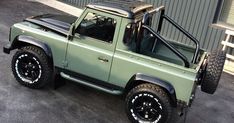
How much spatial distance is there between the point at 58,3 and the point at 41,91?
22.8ft

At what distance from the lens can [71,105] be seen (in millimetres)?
6367

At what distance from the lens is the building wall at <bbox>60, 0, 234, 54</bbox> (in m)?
9.66

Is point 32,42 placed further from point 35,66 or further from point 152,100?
point 152,100

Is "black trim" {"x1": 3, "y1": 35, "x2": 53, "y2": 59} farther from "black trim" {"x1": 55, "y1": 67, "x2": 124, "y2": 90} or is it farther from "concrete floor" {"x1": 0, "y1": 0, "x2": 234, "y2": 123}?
"concrete floor" {"x1": 0, "y1": 0, "x2": 234, "y2": 123}

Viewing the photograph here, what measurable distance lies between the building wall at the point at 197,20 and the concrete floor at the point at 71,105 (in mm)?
2194

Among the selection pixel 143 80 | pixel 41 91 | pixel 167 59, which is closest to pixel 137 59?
pixel 143 80

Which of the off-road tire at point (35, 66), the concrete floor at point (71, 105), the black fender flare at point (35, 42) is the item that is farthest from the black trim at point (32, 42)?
the concrete floor at point (71, 105)

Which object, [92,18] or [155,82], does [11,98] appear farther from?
[155,82]

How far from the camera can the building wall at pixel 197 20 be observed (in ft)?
31.7

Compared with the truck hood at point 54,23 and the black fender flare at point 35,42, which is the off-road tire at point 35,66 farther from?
the truck hood at point 54,23

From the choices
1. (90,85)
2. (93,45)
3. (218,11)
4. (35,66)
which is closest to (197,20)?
(218,11)

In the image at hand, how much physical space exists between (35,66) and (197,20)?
5.46 meters

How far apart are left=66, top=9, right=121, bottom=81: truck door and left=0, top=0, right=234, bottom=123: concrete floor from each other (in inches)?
26.9

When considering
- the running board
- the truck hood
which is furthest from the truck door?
the truck hood
